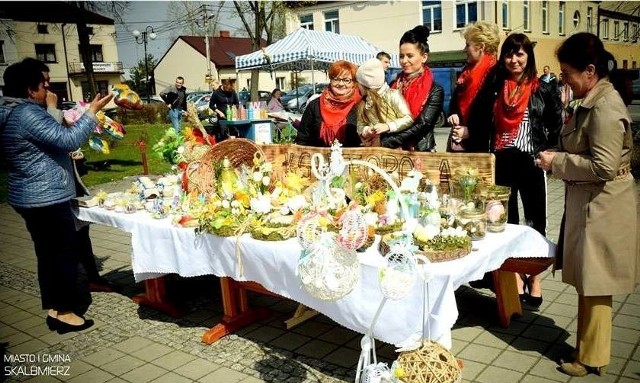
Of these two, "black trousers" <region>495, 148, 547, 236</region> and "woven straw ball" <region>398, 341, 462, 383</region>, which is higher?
"black trousers" <region>495, 148, 547, 236</region>

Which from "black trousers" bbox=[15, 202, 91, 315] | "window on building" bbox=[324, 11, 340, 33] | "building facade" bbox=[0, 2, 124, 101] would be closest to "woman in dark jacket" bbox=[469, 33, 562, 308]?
"black trousers" bbox=[15, 202, 91, 315]

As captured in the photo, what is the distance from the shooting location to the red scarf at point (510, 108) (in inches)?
128

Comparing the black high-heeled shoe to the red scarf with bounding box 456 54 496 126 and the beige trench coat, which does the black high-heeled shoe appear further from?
the beige trench coat

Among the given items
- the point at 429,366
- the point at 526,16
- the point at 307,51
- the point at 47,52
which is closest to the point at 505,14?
the point at 526,16

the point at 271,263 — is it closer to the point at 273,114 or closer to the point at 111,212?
the point at 111,212

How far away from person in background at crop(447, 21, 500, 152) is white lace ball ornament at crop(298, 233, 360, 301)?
1.86m

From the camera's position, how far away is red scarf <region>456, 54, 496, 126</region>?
141 inches

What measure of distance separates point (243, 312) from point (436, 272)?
1.87 m

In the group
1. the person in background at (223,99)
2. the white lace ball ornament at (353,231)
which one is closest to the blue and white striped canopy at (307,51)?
the person in background at (223,99)

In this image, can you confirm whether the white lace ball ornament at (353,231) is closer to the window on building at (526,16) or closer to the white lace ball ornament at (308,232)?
the white lace ball ornament at (308,232)

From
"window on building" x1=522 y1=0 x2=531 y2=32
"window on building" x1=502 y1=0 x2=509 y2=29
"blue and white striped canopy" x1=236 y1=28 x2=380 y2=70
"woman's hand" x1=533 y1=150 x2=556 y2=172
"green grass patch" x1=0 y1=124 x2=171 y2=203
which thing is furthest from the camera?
"window on building" x1=522 y1=0 x2=531 y2=32

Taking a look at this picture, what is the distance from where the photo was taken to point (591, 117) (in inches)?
97.2

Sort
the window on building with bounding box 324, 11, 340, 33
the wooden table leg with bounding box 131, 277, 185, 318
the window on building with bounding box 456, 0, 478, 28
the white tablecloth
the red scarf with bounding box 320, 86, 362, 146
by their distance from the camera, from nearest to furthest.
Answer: the white tablecloth → the red scarf with bounding box 320, 86, 362, 146 → the wooden table leg with bounding box 131, 277, 185, 318 → the window on building with bounding box 456, 0, 478, 28 → the window on building with bounding box 324, 11, 340, 33

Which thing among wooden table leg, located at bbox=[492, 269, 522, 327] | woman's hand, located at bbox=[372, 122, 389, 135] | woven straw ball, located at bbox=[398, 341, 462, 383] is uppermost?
woman's hand, located at bbox=[372, 122, 389, 135]
